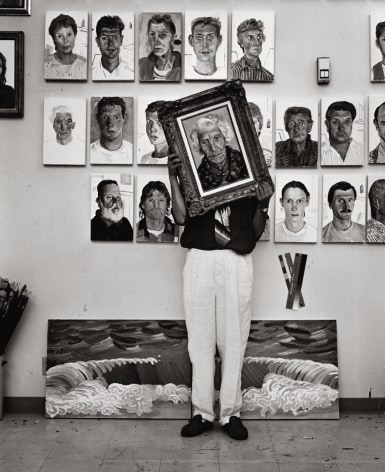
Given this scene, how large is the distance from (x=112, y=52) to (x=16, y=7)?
642 mm

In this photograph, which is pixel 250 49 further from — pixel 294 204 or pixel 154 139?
pixel 294 204

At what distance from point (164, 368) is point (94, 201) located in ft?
3.58

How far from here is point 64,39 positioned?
346 centimetres

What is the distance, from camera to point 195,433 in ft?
10.2

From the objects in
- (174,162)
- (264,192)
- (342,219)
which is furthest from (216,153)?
(342,219)

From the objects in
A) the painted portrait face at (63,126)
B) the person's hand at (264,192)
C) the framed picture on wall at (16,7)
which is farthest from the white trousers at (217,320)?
the framed picture on wall at (16,7)

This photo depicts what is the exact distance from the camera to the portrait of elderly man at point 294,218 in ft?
11.4

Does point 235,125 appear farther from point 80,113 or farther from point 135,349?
point 135,349

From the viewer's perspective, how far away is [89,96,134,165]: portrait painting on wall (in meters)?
3.47

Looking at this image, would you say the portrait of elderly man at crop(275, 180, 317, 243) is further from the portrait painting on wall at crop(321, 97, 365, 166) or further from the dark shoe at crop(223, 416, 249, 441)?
the dark shoe at crop(223, 416, 249, 441)

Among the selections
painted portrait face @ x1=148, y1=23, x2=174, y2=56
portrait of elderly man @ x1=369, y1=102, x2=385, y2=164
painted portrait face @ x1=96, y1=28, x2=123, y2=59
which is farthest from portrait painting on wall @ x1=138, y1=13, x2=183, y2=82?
portrait of elderly man @ x1=369, y1=102, x2=385, y2=164

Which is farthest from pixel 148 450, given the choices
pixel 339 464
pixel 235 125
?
pixel 235 125

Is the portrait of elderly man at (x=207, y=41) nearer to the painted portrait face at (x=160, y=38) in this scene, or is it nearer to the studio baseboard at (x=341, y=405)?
the painted portrait face at (x=160, y=38)

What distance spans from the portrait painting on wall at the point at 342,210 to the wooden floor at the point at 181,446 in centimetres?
109
